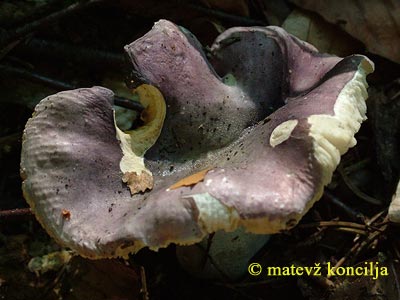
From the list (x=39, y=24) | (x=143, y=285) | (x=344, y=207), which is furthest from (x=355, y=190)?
(x=39, y=24)

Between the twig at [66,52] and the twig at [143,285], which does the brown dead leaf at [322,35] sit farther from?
the twig at [143,285]

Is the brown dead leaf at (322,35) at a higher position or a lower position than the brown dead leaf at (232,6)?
lower

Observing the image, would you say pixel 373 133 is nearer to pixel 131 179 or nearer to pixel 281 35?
pixel 281 35

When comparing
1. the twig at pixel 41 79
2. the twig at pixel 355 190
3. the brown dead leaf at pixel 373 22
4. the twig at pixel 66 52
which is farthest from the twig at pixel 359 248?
the twig at pixel 66 52

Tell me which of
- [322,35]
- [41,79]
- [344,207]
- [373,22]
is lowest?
[344,207]

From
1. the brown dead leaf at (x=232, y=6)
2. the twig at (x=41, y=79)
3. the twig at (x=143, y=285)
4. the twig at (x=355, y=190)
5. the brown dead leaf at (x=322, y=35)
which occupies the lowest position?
the twig at (x=143, y=285)

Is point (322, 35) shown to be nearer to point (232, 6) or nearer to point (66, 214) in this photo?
point (232, 6)

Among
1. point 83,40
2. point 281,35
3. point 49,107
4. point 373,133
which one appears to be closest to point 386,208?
point 373,133
